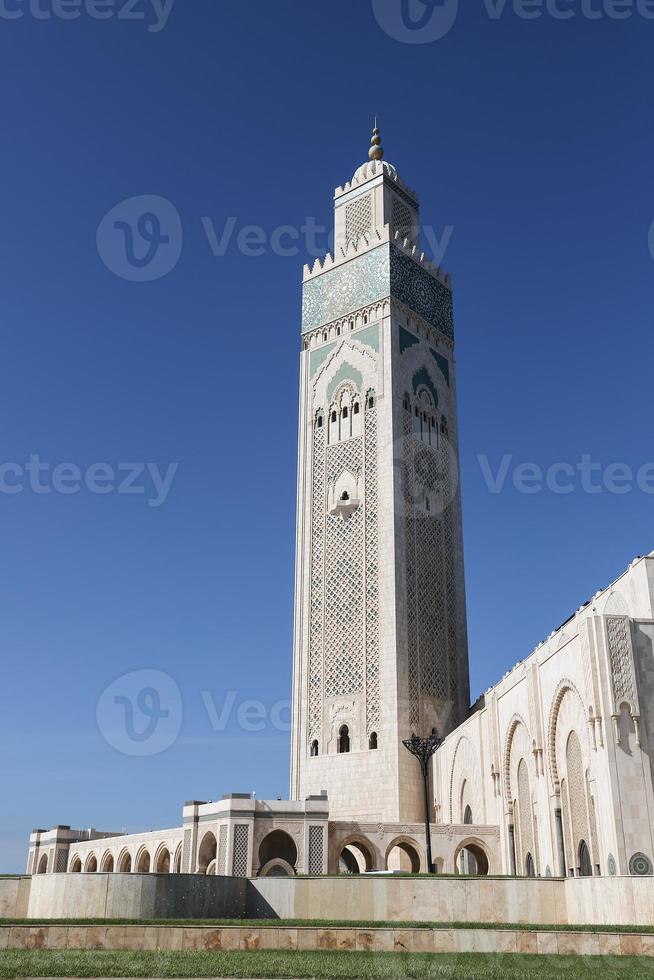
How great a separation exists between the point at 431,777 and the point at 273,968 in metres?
15.8

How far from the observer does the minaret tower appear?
22531mm

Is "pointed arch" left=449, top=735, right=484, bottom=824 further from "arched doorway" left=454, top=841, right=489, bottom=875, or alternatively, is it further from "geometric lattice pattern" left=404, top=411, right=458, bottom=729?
"geometric lattice pattern" left=404, top=411, right=458, bottom=729

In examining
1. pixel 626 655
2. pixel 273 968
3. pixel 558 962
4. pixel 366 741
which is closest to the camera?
pixel 273 968

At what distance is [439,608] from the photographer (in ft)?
80.8

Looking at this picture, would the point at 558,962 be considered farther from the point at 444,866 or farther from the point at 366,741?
the point at 366,741

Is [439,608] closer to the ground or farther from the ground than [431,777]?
farther from the ground

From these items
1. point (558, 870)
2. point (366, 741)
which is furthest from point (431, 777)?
point (558, 870)

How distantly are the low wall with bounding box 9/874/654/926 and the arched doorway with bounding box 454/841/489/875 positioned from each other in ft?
27.2

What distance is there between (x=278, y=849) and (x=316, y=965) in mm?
11803

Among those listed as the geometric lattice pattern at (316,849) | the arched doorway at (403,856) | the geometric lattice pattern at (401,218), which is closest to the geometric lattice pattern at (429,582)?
the arched doorway at (403,856)

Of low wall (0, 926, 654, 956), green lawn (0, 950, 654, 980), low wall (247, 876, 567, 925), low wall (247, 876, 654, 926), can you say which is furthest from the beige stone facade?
green lawn (0, 950, 654, 980)

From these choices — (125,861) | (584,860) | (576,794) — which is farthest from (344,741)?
(584,860)

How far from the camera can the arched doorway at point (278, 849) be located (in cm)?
1878

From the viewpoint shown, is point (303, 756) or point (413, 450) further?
point (413, 450)
